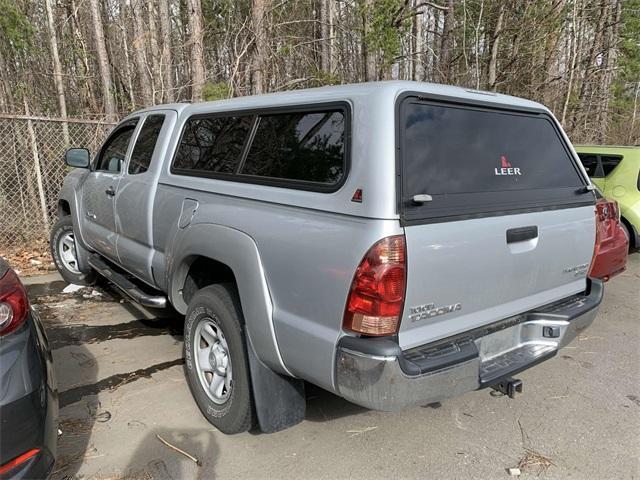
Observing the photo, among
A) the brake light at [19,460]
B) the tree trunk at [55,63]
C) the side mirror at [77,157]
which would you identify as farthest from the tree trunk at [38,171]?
the brake light at [19,460]

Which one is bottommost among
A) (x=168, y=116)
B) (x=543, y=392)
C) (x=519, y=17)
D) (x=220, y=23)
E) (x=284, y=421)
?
(x=543, y=392)

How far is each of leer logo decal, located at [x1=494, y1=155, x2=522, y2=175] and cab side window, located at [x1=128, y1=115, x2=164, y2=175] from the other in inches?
102

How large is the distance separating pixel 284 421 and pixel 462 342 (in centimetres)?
107

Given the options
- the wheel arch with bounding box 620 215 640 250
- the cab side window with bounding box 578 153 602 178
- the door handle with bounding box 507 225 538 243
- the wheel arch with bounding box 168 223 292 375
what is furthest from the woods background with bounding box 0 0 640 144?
the door handle with bounding box 507 225 538 243

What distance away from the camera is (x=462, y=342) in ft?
7.64

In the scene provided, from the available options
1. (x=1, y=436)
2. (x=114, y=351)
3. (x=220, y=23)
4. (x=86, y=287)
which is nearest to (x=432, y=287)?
(x=1, y=436)

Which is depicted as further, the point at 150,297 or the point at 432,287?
the point at 150,297

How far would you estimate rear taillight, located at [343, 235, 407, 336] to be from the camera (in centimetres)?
197

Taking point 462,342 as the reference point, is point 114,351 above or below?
below

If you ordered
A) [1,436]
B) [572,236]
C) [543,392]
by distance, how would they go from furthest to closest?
[543,392], [572,236], [1,436]

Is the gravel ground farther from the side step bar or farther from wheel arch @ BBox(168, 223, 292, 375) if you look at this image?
wheel arch @ BBox(168, 223, 292, 375)

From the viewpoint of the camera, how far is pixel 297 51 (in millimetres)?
12914

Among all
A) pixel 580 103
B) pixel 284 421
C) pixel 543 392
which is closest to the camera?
pixel 284 421

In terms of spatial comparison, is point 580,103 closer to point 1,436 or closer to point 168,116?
point 168,116
